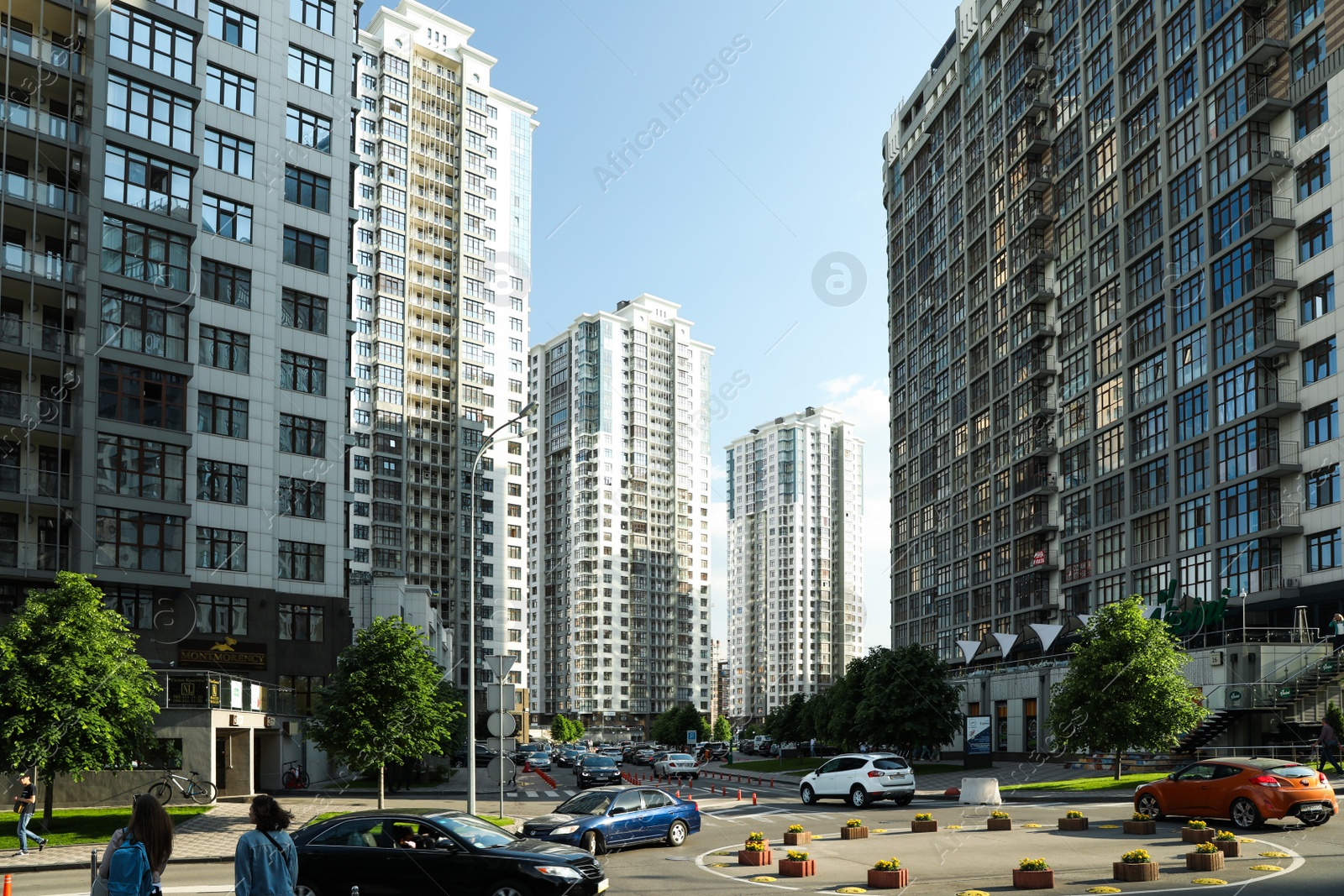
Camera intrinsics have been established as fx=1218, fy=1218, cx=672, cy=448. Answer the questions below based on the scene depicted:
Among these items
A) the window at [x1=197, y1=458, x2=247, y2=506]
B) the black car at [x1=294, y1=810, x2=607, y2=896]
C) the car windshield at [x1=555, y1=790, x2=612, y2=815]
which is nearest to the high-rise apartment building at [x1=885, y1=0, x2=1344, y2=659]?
the car windshield at [x1=555, y1=790, x2=612, y2=815]

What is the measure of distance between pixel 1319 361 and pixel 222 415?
4751 centimetres

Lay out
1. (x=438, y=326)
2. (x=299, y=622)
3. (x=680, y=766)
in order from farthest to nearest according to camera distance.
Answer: (x=438, y=326) < (x=680, y=766) < (x=299, y=622)

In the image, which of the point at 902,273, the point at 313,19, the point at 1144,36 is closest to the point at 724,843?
the point at 313,19

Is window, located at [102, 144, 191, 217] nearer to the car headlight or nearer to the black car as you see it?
the black car

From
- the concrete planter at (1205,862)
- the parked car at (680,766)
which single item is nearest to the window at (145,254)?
the parked car at (680,766)

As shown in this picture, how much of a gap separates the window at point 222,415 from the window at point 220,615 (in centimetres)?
669

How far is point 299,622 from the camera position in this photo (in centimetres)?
5188

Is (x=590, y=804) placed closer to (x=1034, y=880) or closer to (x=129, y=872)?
(x=1034, y=880)

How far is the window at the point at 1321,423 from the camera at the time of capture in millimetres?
52812

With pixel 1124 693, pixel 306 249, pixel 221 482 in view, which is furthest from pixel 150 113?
pixel 1124 693

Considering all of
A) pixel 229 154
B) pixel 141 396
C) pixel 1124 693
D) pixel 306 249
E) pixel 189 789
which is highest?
pixel 229 154

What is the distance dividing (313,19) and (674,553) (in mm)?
139191

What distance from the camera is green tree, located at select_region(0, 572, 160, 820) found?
3053 cm

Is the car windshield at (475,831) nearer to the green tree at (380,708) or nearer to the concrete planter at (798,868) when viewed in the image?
the concrete planter at (798,868)
